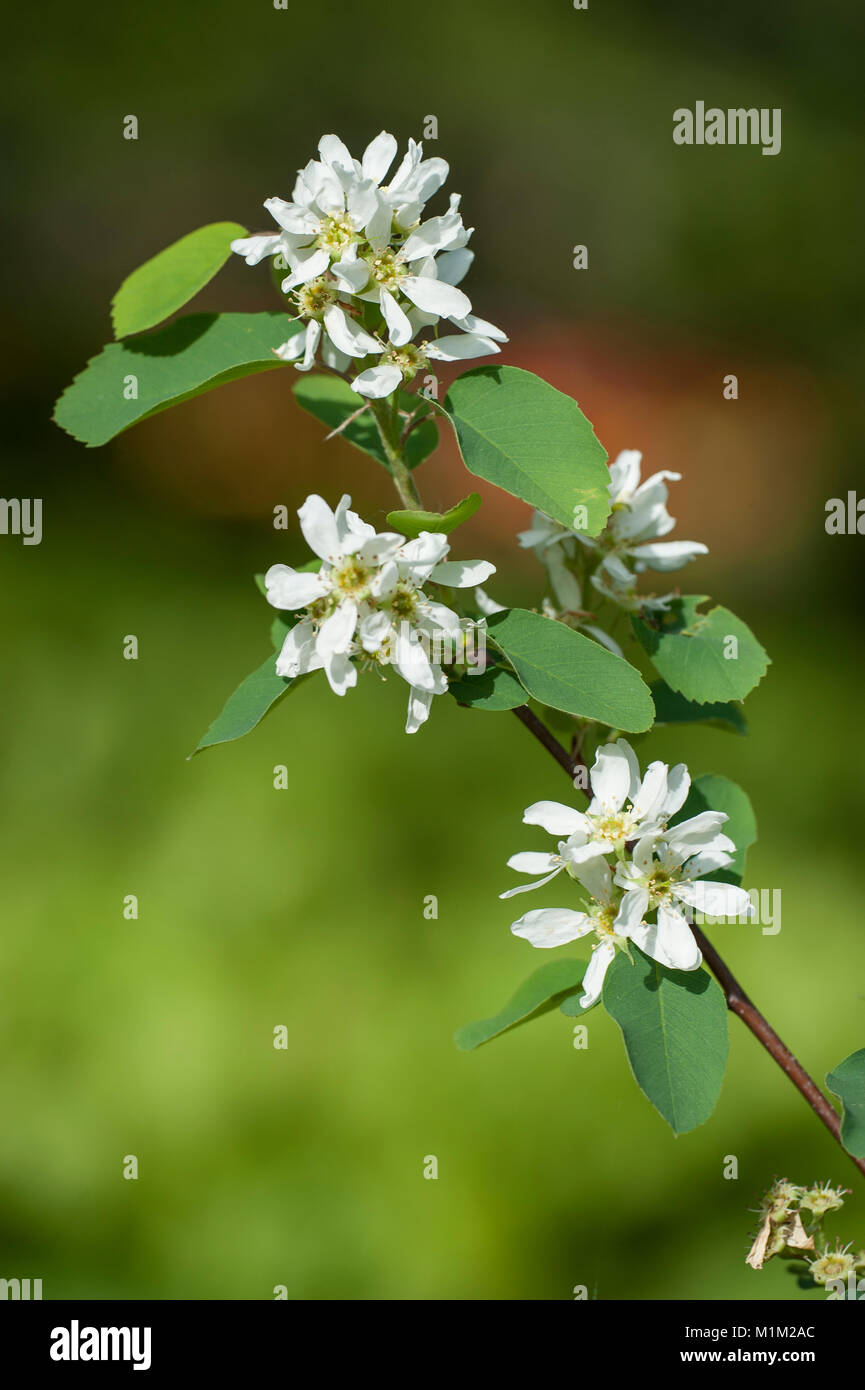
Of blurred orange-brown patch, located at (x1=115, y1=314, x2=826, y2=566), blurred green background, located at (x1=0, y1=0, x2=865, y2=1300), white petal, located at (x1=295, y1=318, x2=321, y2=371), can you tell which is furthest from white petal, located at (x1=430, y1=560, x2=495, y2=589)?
blurred orange-brown patch, located at (x1=115, y1=314, x2=826, y2=566)

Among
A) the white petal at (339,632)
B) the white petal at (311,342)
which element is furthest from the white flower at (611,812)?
the white petal at (311,342)

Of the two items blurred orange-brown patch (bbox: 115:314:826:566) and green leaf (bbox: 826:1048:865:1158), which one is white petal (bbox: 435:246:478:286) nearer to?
green leaf (bbox: 826:1048:865:1158)

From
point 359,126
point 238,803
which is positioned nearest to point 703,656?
point 238,803

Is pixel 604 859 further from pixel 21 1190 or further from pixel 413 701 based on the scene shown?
pixel 21 1190

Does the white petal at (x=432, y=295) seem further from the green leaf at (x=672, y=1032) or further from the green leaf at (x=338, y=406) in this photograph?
the green leaf at (x=672, y=1032)

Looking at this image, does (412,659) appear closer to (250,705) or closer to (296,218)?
(250,705)
